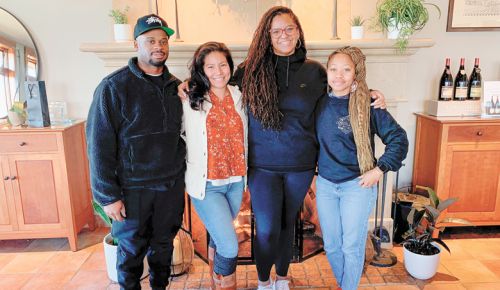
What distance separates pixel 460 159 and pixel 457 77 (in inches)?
26.3

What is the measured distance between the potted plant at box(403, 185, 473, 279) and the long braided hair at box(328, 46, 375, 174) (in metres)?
0.81

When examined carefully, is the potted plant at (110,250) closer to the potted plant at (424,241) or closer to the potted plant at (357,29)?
the potted plant at (424,241)

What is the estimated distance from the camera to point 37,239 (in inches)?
109

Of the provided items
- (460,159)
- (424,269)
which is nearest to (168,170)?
(424,269)

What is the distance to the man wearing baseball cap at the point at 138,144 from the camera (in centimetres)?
154

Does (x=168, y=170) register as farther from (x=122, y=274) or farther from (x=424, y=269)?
(x=424, y=269)

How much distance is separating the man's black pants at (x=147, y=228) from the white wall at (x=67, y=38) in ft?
5.00

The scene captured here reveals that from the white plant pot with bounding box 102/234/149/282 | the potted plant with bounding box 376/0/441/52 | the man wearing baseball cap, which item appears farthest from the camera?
the potted plant with bounding box 376/0/441/52

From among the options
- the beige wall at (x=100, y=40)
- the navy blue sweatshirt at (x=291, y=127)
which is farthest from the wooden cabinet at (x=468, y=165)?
the navy blue sweatshirt at (x=291, y=127)

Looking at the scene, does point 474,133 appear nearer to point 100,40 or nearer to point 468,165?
point 468,165

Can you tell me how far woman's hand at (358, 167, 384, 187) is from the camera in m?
1.62

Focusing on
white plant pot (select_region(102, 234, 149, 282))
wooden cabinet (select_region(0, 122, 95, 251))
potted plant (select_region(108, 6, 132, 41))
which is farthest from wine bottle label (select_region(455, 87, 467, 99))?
wooden cabinet (select_region(0, 122, 95, 251))

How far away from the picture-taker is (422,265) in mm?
2156

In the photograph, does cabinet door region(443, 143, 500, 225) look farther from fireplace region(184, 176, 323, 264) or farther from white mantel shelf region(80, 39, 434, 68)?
fireplace region(184, 176, 323, 264)
